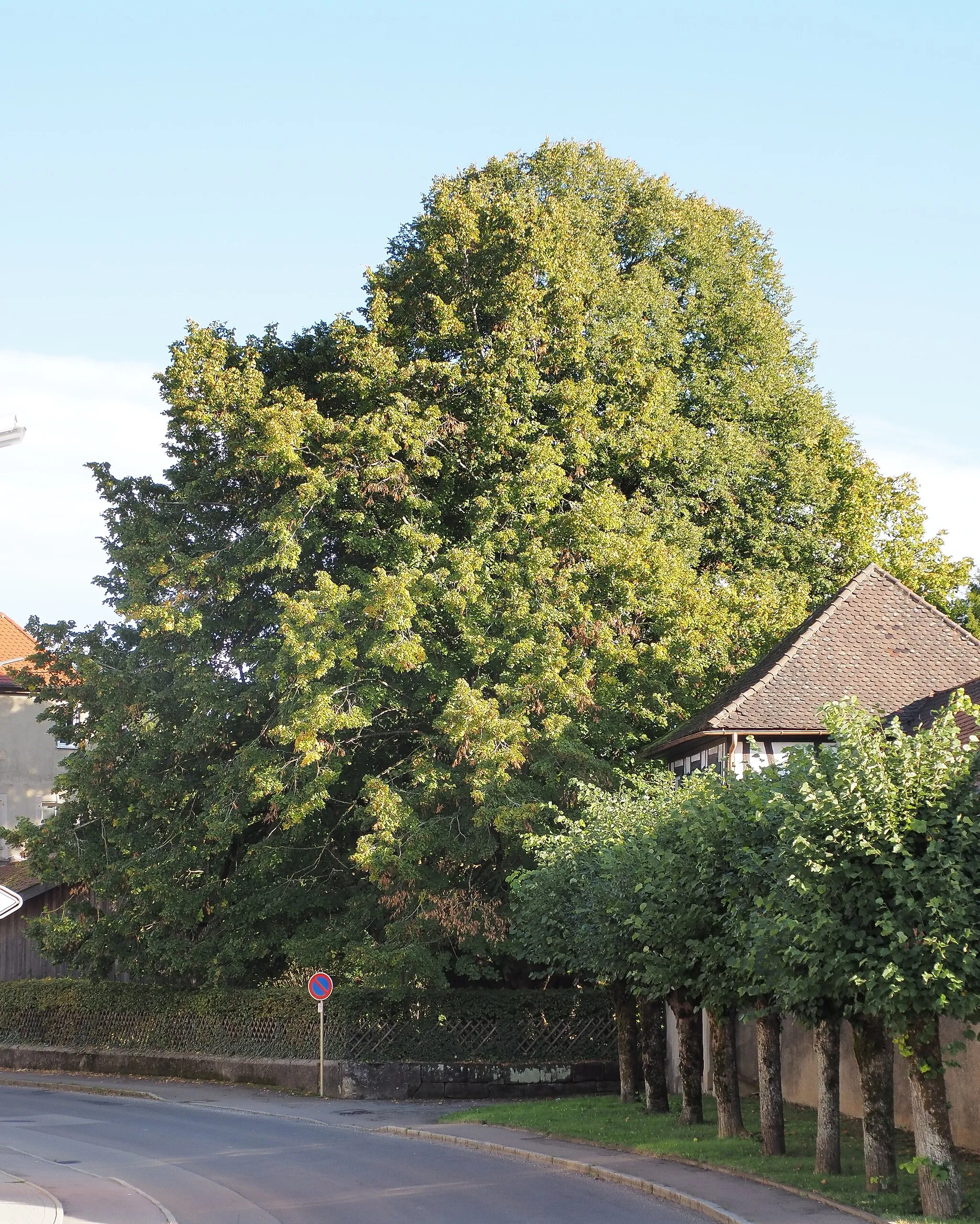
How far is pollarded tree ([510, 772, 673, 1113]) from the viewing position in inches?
824

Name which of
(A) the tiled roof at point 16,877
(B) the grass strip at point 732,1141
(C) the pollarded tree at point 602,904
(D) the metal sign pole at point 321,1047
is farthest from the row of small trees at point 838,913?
(A) the tiled roof at point 16,877

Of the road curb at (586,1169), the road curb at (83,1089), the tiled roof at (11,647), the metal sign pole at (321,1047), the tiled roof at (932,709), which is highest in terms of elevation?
the tiled roof at (11,647)

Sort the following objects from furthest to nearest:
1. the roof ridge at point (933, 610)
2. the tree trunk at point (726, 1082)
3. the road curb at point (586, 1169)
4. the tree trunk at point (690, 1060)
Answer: the roof ridge at point (933, 610) < the tree trunk at point (690, 1060) < the tree trunk at point (726, 1082) < the road curb at point (586, 1169)

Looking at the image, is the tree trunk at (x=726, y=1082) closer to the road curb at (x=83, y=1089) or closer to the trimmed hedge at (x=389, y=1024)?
the trimmed hedge at (x=389, y=1024)

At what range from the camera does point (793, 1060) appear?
24406mm

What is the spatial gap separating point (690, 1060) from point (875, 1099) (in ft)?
20.9

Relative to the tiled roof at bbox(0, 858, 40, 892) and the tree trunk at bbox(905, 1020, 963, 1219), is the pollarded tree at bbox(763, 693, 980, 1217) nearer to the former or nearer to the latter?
the tree trunk at bbox(905, 1020, 963, 1219)

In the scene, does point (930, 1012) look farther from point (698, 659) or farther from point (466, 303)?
point (466, 303)

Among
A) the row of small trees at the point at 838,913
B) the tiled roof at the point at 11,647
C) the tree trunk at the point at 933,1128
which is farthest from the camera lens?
the tiled roof at the point at 11,647

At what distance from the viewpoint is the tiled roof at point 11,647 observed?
171 feet

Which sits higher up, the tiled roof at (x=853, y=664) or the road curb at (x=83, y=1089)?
the tiled roof at (x=853, y=664)

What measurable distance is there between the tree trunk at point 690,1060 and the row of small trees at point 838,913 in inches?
58.9

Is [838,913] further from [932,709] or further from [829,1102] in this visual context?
[932,709]

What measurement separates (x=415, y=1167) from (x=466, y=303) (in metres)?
19.7
